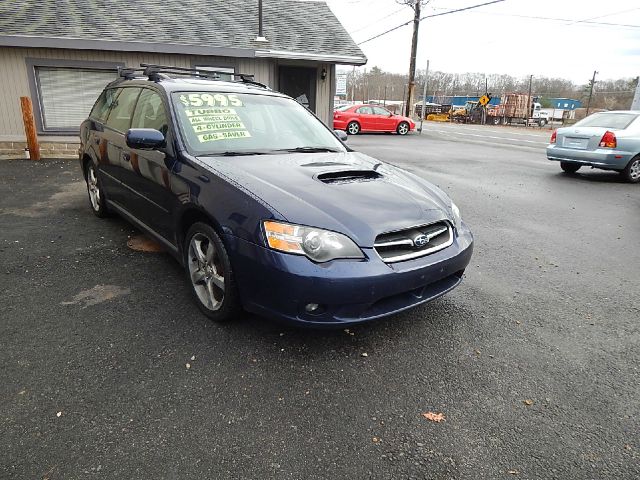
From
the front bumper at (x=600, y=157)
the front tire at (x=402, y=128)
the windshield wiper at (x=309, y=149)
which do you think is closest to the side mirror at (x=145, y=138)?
the windshield wiper at (x=309, y=149)

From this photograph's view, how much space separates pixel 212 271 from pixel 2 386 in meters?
1.31

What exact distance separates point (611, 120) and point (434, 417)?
10.1 m

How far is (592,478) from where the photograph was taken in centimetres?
193

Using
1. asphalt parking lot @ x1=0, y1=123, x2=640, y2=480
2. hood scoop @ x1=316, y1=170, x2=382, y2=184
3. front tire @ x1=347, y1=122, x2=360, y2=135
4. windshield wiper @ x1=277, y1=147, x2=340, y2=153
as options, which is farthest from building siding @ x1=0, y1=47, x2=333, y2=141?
front tire @ x1=347, y1=122, x2=360, y2=135

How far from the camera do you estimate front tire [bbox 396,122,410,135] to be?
22625 millimetres

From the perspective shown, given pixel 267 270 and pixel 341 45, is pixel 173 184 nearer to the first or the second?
pixel 267 270

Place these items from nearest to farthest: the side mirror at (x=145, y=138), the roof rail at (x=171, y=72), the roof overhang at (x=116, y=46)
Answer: the side mirror at (x=145, y=138), the roof rail at (x=171, y=72), the roof overhang at (x=116, y=46)

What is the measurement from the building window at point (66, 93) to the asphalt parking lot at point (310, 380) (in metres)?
7.70

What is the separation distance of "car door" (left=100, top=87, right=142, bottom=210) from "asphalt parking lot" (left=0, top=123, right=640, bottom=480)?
0.59 m

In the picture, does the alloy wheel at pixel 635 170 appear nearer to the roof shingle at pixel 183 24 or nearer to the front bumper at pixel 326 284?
the roof shingle at pixel 183 24

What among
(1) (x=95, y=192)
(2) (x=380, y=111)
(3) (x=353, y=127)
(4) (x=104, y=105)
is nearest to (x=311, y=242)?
(4) (x=104, y=105)

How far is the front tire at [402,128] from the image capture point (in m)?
22.6

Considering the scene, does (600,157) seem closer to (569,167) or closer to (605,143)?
(605,143)

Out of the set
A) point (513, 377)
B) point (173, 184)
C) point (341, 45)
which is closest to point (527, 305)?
point (513, 377)
